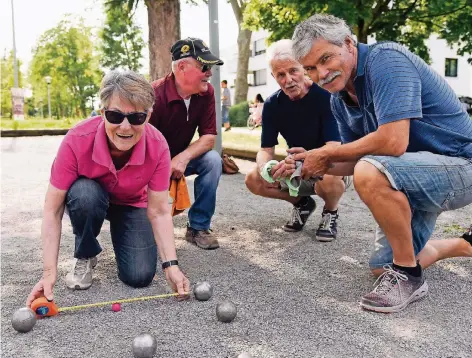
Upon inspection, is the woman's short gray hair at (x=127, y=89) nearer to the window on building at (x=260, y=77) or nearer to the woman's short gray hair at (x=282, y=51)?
the woman's short gray hair at (x=282, y=51)

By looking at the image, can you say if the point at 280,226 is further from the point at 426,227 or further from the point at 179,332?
the point at 179,332

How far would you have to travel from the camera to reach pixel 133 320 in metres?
2.91

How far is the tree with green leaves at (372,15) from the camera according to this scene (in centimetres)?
1097

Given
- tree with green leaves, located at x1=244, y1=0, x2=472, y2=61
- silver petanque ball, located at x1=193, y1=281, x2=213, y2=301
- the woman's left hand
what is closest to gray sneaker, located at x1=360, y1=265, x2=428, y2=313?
silver petanque ball, located at x1=193, y1=281, x2=213, y2=301

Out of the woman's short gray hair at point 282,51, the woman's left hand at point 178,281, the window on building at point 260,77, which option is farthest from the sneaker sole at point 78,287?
the window on building at point 260,77

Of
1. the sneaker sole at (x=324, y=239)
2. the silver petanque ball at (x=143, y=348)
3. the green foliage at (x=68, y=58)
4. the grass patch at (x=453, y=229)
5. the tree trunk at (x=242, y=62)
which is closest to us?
the silver petanque ball at (x=143, y=348)

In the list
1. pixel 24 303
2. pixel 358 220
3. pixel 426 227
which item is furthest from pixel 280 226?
pixel 24 303

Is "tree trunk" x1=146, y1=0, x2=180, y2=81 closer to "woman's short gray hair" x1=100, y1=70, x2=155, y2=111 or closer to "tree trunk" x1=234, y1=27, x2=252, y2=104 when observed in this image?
"woman's short gray hair" x1=100, y1=70, x2=155, y2=111

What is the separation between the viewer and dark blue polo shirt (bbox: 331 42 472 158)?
9.45 ft

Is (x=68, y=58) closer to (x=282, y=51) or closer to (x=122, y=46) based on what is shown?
(x=122, y=46)

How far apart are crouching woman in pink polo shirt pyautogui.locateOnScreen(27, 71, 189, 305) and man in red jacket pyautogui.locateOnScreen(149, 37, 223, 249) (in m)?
0.85

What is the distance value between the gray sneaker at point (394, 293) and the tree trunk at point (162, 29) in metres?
7.90

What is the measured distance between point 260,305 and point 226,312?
35 centimetres

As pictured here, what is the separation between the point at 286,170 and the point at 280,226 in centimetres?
140
